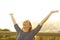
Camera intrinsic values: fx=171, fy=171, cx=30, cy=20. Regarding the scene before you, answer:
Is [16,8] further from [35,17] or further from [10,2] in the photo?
[35,17]

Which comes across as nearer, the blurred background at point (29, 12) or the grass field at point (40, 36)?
the grass field at point (40, 36)

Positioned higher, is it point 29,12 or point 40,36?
point 29,12

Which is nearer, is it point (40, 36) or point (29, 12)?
point (40, 36)

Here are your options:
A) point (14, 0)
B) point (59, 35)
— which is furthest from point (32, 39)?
point (14, 0)

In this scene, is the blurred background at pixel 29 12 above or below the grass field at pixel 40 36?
above

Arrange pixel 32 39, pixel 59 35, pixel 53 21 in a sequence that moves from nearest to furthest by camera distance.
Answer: pixel 32 39
pixel 59 35
pixel 53 21

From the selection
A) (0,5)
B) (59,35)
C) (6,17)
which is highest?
(0,5)

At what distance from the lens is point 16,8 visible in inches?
123

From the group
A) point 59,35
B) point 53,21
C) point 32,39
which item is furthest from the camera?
point 53,21

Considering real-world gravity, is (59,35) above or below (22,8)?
below

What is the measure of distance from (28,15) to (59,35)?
34.3 inches

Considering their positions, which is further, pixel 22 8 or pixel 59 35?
pixel 22 8

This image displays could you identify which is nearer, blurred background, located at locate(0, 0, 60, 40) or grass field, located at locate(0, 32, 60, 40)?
grass field, located at locate(0, 32, 60, 40)

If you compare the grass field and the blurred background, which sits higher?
the blurred background
